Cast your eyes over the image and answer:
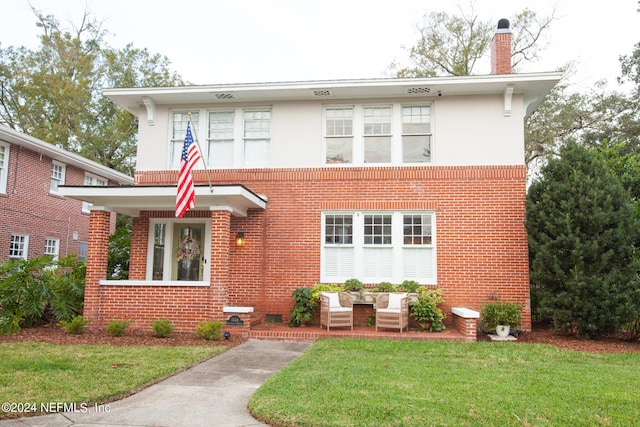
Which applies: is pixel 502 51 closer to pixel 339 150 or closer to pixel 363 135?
pixel 363 135

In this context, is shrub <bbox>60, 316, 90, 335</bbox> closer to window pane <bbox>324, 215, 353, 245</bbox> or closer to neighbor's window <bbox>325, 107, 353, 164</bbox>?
window pane <bbox>324, 215, 353, 245</bbox>

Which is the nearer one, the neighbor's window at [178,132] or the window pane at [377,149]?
the window pane at [377,149]

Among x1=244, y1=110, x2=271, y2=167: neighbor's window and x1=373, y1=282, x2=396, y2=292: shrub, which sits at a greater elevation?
x1=244, y1=110, x2=271, y2=167: neighbor's window

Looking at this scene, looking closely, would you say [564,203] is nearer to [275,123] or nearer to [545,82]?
[545,82]

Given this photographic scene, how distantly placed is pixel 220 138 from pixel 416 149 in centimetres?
482

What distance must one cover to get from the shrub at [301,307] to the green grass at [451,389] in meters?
2.26

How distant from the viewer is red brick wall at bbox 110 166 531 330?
10102mm

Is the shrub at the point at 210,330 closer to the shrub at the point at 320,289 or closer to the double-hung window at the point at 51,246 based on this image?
the shrub at the point at 320,289

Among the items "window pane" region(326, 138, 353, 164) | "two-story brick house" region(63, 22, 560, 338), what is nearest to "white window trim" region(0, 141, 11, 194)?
"two-story brick house" region(63, 22, 560, 338)

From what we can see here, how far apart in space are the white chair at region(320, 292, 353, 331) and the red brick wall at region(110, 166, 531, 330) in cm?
89

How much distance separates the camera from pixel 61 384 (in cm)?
522

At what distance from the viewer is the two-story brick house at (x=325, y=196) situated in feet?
32.3

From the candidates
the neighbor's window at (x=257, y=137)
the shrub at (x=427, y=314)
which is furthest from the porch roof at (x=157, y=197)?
the shrub at (x=427, y=314)

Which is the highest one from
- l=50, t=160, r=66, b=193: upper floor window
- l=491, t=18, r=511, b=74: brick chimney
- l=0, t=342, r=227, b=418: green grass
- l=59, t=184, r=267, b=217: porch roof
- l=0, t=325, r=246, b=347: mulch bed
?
l=491, t=18, r=511, b=74: brick chimney
